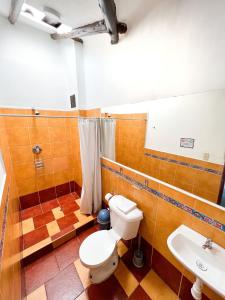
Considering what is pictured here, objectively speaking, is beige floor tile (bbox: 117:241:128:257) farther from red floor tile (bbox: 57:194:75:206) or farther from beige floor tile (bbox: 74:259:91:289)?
red floor tile (bbox: 57:194:75:206)

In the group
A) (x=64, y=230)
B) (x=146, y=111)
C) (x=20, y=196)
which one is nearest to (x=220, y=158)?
(x=146, y=111)

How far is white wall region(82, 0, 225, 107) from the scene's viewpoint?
3.12 ft

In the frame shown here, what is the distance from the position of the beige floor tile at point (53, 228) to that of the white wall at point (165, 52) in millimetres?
1972

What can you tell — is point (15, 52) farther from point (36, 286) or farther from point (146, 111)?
point (36, 286)

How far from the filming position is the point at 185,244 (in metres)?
1.00

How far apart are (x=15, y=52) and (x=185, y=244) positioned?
314 cm

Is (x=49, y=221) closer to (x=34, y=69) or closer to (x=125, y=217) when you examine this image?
(x=125, y=217)

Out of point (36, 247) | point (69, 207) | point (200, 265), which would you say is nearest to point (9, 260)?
point (36, 247)

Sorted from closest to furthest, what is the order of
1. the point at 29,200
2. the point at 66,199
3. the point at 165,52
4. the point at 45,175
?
the point at 165,52, the point at 29,200, the point at 45,175, the point at 66,199

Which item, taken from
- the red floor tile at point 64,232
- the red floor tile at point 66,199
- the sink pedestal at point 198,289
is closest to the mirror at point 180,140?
the sink pedestal at point 198,289

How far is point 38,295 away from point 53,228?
2.32ft

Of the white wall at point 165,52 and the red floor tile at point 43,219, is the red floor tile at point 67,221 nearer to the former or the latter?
the red floor tile at point 43,219

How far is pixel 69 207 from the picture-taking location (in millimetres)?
2350

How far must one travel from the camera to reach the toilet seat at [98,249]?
121cm
